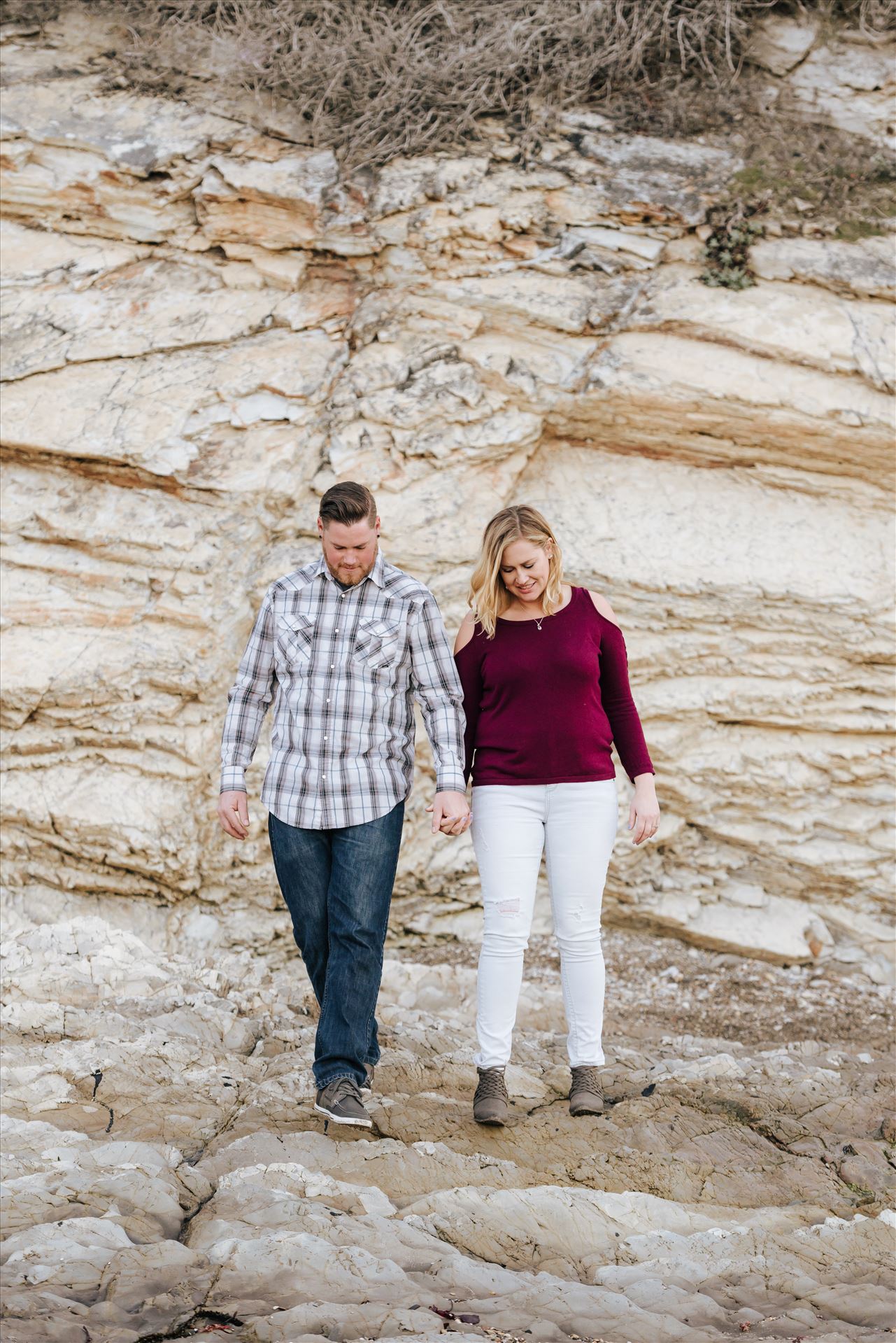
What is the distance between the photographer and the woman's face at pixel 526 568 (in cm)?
375

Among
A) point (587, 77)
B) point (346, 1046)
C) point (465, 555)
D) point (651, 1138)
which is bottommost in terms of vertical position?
point (651, 1138)

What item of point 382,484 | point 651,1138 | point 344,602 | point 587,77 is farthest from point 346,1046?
point 587,77

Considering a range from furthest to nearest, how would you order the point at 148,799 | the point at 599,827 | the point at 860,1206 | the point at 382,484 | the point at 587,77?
the point at 587,77, the point at 382,484, the point at 148,799, the point at 599,827, the point at 860,1206

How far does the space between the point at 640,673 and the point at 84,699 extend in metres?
2.98

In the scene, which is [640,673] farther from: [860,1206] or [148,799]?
[860,1206]

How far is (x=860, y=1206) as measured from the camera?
349 cm

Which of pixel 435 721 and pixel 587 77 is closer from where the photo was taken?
pixel 435 721

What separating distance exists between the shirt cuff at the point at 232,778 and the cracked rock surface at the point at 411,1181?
1113 millimetres

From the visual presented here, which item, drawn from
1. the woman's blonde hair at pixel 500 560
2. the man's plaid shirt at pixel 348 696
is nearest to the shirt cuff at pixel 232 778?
the man's plaid shirt at pixel 348 696

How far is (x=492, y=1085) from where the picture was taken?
3.77m

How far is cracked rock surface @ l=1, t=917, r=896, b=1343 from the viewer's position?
282 cm

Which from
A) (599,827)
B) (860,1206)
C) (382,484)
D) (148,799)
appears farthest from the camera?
(382,484)

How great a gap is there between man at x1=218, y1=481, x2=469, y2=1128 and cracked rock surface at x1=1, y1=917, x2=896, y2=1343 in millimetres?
409

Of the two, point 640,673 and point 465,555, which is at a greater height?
point 465,555
